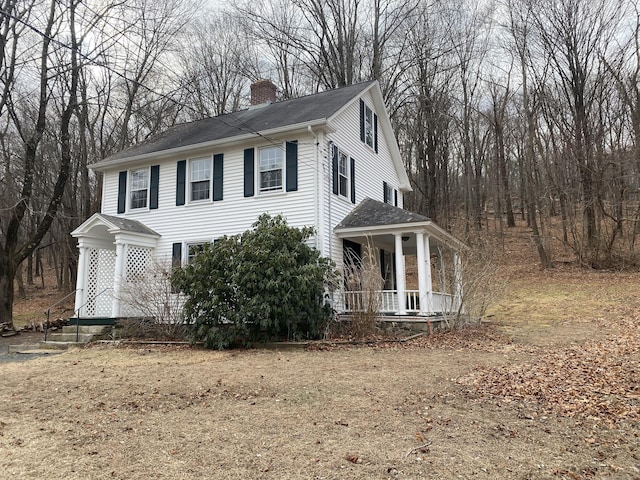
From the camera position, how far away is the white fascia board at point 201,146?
11.9m

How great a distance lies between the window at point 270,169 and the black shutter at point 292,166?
0.31 m


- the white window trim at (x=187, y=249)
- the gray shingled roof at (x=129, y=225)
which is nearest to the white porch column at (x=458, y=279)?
the white window trim at (x=187, y=249)

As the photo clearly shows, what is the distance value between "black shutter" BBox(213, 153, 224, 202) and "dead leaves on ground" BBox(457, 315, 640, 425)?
Answer: 8.96 m

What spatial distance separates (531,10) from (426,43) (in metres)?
5.09

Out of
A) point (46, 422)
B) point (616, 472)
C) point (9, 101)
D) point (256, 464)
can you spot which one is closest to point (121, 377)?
point (46, 422)

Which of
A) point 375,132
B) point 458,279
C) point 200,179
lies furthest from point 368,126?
point 458,279

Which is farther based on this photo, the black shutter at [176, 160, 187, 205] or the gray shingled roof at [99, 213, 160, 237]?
the black shutter at [176, 160, 187, 205]

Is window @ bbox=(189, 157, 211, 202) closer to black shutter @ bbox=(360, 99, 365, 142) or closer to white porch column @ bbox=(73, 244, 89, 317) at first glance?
white porch column @ bbox=(73, 244, 89, 317)

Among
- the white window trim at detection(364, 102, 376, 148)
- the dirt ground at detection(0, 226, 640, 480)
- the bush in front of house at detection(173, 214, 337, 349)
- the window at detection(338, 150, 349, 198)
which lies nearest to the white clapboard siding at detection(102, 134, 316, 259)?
the window at detection(338, 150, 349, 198)

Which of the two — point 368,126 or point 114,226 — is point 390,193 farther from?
point 114,226

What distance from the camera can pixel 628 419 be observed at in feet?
14.7

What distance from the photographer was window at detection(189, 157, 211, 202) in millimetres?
13469

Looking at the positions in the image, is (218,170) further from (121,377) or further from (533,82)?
(533,82)

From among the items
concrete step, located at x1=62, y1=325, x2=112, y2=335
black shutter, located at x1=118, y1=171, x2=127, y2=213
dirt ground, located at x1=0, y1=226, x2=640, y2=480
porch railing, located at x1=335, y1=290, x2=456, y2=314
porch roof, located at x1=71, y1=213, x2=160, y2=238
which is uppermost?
black shutter, located at x1=118, y1=171, x2=127, y2=213
